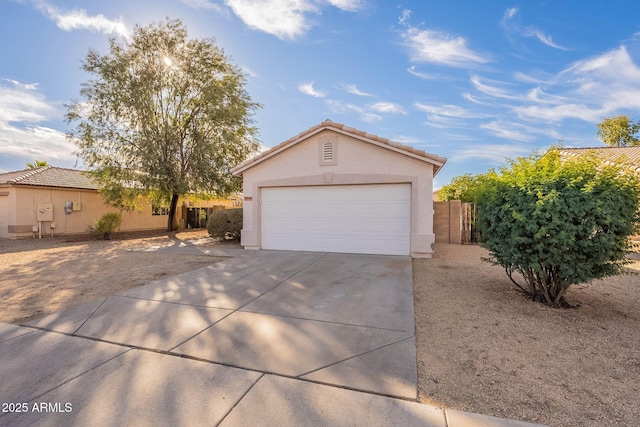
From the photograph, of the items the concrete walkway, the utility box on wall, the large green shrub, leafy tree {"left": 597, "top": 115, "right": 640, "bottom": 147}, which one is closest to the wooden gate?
the large green shrub

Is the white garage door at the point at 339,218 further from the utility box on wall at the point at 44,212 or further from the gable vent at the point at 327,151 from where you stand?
the utility box on wall at the point at 44,212

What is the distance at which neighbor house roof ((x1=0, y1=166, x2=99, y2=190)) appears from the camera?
16172mm

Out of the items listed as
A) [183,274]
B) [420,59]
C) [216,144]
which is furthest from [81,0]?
[420,59]

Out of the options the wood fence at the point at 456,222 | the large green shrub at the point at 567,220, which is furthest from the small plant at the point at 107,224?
the large green shrub at the point at 567,220

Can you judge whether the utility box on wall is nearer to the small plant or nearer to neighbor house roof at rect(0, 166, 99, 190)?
neighbor house roof at rect(0, 166, 99, 190)

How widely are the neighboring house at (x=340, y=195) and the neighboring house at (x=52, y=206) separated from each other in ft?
44.4

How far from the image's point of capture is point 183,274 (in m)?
7.25

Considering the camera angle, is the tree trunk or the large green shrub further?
the tree trunk

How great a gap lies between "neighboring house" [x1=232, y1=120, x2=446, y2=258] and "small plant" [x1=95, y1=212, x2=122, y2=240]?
34.3ft

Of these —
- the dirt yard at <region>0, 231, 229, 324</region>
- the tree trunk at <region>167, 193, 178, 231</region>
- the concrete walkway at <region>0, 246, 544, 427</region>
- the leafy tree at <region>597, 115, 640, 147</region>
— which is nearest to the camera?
the concrete walkway at <region>0, 246, 544, 427</region>

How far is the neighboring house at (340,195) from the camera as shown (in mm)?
9508

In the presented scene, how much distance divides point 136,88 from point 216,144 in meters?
5.06

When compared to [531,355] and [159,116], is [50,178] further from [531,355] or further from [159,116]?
[531,355]

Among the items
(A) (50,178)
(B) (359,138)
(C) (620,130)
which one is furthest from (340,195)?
(C) (620,130)
